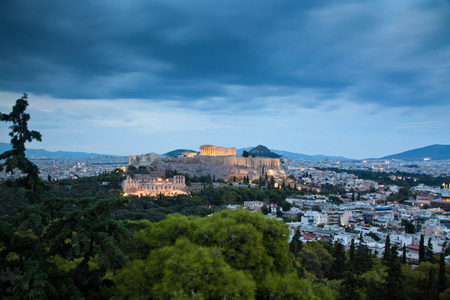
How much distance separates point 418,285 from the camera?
1548cm

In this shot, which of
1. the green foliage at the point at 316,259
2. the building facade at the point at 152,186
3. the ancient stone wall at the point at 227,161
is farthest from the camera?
the ancient stone wall at the point at 227,161

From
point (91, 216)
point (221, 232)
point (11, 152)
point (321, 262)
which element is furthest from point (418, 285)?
point (11, 152)

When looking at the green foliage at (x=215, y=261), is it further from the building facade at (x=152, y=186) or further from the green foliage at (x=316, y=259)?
the building facade at (x=152, y=186)

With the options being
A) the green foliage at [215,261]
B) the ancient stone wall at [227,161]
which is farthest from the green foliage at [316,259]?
the ancient stone wall at [227,161]

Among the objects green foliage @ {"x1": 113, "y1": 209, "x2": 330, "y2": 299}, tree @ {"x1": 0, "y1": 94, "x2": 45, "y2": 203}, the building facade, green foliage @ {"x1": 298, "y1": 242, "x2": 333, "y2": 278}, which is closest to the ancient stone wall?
the building facade

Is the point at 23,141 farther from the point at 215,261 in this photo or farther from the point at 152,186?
the point at 152,186

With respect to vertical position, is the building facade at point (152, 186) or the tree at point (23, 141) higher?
the tree at point (23, 141)

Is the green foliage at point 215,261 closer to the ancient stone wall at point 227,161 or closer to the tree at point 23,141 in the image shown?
the tree at point 23,141

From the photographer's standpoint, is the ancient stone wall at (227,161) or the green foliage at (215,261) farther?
the ancient stone wall at (227,161)

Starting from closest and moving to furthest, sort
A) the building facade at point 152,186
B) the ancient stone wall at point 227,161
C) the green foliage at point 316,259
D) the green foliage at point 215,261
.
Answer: the green foliage at point 215,261 < the green foliage at point 316,259 < the building facade at point 152,186 < the ancient stone wall at point 227,161

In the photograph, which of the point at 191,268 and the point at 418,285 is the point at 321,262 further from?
the point at 191,268

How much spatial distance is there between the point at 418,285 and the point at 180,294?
515 inches

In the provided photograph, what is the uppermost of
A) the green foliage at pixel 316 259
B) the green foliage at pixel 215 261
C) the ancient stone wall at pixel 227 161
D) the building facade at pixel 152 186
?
the ancient stone wall at pixel 227 161

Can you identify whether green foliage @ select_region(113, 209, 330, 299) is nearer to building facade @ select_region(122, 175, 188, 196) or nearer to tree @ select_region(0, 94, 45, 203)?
tree @ select_region(0, 94, 45, 203)
